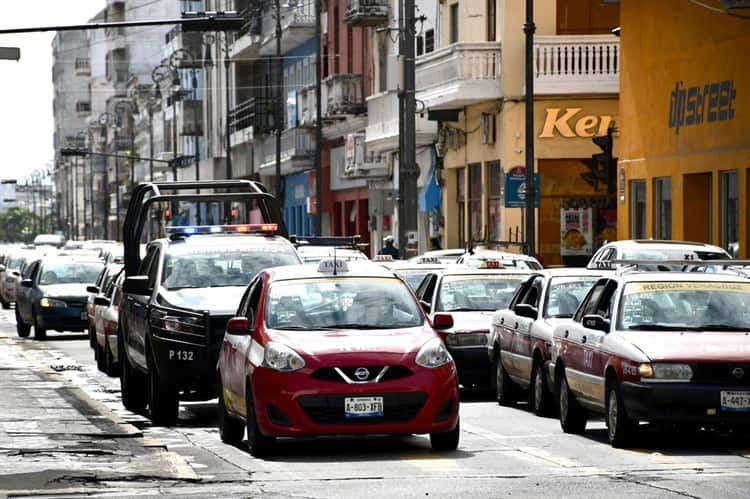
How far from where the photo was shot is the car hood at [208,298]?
1980 cm

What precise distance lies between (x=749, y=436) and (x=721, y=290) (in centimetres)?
132

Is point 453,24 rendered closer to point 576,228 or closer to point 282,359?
point 576,228

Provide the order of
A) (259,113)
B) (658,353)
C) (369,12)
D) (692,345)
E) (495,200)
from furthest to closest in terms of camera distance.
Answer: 1. (259,113)
2. (369,12)
3. (495,200)
4. (692,345)
5. (658,353)

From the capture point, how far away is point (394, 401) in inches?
613

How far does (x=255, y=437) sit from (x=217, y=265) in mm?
5382

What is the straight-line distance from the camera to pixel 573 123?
47344 millimetres

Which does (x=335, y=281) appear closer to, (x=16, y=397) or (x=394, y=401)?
(x=394, y=401)

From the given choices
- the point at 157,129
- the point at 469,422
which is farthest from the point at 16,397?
the point at 157,129

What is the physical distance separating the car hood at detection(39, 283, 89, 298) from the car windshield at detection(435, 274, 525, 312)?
17.3 meters

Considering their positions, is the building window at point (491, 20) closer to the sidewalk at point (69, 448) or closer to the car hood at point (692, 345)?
the sidewalk at point (69, 448)

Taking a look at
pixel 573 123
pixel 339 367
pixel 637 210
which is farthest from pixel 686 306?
pixel 573 123

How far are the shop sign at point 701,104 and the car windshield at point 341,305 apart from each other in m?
19.4

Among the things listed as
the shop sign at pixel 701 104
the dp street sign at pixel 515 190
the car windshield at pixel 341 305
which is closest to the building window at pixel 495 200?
the dp street sign at pixel 515 190

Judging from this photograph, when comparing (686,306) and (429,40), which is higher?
(429,40)
